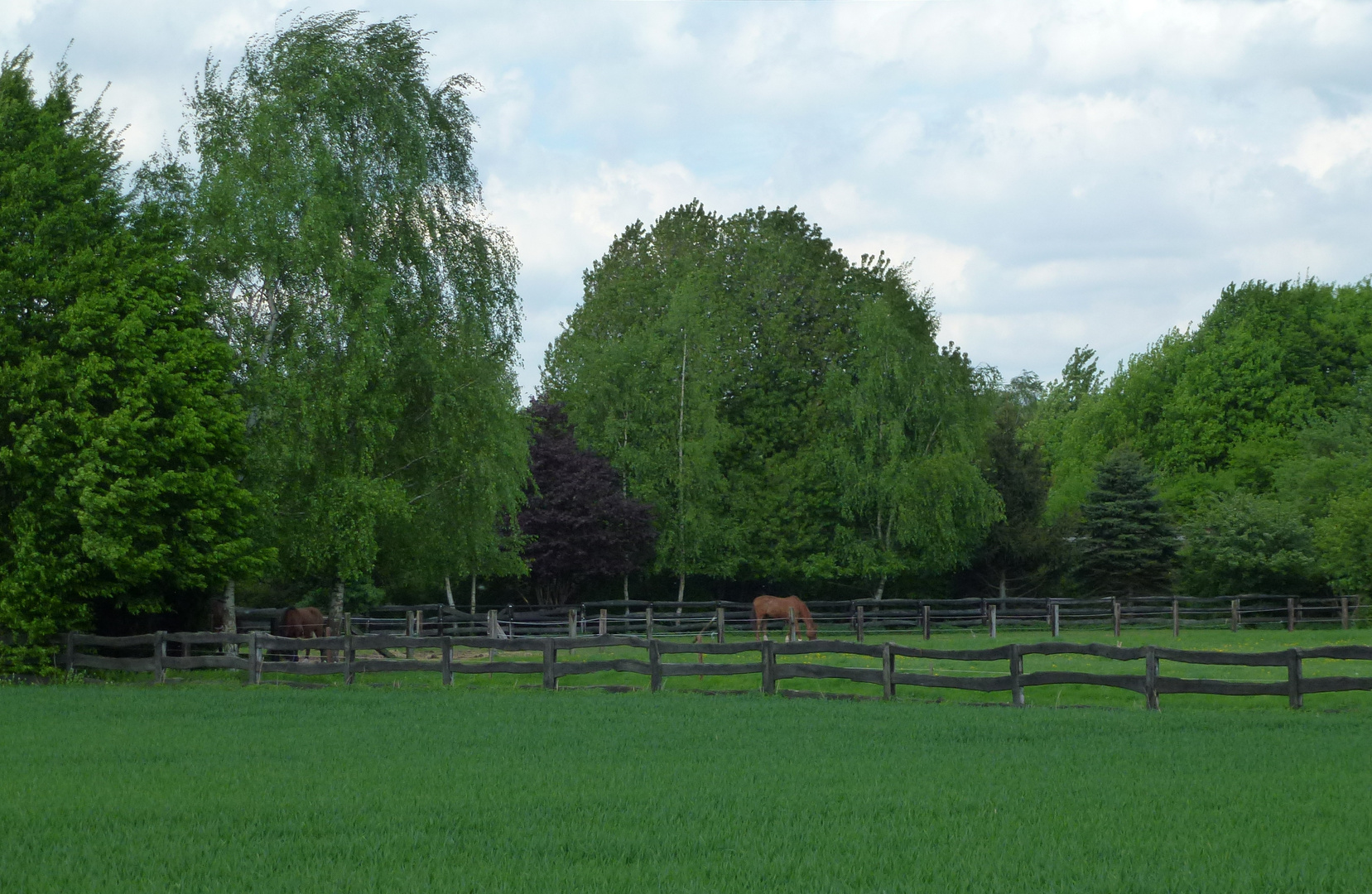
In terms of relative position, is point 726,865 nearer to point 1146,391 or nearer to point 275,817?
point 275,817

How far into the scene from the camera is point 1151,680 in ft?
50.3

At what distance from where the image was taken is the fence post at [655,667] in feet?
61.3

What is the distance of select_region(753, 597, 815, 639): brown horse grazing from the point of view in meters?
33.4

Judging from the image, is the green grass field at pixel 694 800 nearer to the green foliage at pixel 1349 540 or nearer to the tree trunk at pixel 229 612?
the tree trunk at pixel 229 612

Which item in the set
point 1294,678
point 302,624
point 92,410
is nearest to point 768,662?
point 1294,678

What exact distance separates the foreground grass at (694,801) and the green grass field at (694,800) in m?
0.03

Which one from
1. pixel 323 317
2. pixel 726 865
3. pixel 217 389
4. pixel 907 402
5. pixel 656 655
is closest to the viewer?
pixel 726 865

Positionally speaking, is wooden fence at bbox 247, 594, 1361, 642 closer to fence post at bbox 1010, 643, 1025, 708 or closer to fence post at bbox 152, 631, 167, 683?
fence post at bbox 152, 631, 167, 683

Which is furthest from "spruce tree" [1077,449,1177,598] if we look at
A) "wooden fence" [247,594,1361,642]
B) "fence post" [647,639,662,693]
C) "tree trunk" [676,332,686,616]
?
"fence post" [647,639,662,693]

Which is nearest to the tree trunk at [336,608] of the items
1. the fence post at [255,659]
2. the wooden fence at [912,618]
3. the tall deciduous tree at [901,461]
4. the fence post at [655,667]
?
the wooden fence at [912,618]

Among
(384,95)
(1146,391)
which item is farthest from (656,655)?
(1146,391)

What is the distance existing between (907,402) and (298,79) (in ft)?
82.9

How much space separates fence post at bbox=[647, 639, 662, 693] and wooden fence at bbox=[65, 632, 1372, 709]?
0.06ft

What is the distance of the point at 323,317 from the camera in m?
24.5
